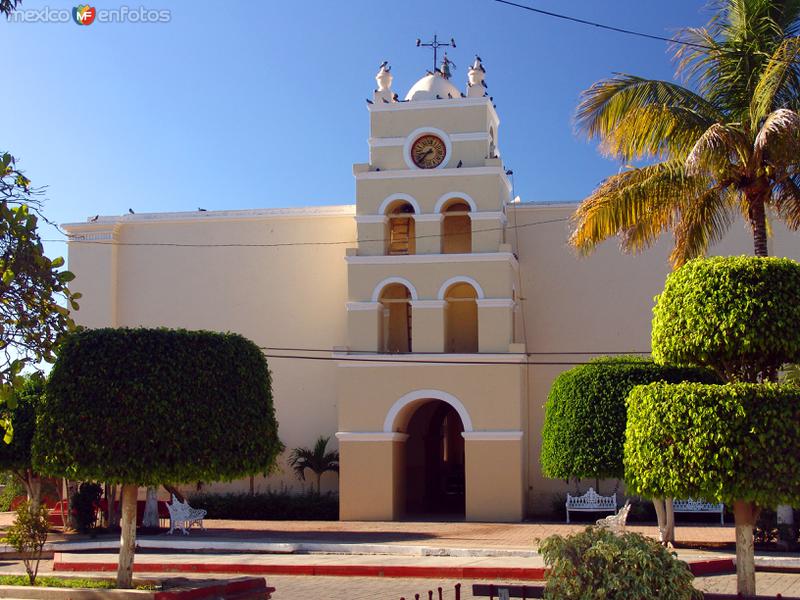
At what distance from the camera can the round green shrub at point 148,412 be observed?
37.2 feet

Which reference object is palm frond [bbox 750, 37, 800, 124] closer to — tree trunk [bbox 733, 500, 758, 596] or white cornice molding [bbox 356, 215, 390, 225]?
tree trunk [bbox 733, 500, 758, 596]

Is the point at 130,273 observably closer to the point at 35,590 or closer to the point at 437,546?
the point at 437,546

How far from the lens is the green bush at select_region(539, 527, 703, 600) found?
8031 mm

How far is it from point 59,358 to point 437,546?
328 inches

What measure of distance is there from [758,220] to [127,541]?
9343 millimetres

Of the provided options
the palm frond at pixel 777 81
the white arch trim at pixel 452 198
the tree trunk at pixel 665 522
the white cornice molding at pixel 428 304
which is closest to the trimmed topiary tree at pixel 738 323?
the palm frond at pixel 777 81

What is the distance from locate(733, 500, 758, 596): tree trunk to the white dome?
1638 centimetres

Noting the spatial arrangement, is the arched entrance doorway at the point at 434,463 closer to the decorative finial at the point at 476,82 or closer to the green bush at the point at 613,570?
the decorative finial at the point at 476,82

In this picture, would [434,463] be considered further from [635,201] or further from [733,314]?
[733,314]

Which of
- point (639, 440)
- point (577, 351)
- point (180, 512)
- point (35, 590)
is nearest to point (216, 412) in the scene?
point (35, 590)

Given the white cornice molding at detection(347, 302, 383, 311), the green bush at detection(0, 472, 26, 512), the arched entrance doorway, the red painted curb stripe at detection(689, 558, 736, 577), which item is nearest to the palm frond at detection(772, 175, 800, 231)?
the red painted curb stripe at detection(689, 558, 736, 577)

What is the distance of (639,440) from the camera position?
10.3 m

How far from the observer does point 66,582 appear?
1242 centimetres

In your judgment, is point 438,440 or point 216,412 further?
point 438,440
